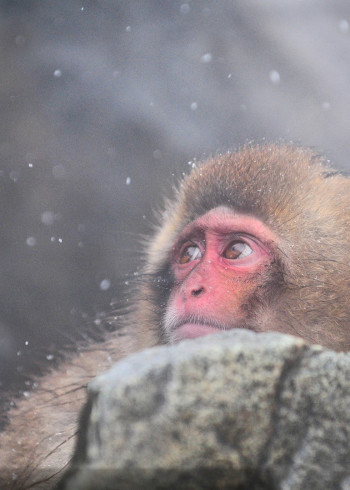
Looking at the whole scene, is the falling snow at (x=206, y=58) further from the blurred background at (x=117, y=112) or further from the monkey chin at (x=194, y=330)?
the monkey chin at (x=194, y=330)

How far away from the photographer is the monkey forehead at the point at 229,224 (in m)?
2.90

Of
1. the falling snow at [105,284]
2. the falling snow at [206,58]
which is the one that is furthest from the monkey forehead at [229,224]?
the falling snow at [206,58]

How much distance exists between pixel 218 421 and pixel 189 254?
1.87 m

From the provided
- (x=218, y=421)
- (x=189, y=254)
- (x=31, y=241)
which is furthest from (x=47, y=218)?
(x=218, y=421)

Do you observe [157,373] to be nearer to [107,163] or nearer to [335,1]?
[107,163]

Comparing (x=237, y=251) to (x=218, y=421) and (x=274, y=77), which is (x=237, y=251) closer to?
(x=218, y=421)

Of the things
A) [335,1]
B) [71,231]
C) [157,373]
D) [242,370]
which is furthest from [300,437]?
[335,1]

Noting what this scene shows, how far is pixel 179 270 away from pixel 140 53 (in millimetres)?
Answer: 3012

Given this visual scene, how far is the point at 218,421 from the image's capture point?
1343mm

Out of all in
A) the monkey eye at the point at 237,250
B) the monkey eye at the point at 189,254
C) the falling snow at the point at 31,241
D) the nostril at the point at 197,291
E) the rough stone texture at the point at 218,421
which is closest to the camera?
the rough stone texture at the point at 218,421

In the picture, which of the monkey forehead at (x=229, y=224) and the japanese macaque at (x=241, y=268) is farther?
the monkey forehead at (x=229, y=224)

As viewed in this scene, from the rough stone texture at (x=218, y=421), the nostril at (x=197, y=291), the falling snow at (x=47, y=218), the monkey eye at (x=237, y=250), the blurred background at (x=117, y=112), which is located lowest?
the falling snow at (x=47, y=218)

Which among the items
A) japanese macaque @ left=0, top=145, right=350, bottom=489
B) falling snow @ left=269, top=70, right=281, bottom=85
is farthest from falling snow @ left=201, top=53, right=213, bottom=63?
japanese macaque @ left=0, top=145, right=350, bottom=489

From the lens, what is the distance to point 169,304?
297cm
